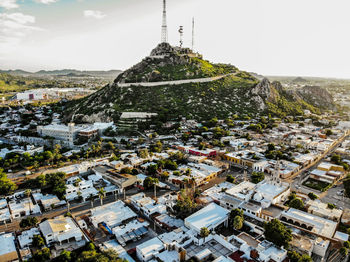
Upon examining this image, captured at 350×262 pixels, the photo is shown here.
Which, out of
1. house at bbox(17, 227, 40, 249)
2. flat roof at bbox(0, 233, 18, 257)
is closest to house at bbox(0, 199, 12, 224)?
flat roof at bbox(0, 233, 18, 257)

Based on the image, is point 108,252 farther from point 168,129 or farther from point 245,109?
point 245,109

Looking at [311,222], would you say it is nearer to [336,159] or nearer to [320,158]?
[336,159]

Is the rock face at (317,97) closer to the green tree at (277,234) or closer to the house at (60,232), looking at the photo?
the green tree at (277,234)

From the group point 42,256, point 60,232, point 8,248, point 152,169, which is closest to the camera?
point 42,256

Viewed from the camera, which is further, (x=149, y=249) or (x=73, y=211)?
(x=73, y=211)

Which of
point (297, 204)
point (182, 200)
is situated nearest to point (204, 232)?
point (182, 200)

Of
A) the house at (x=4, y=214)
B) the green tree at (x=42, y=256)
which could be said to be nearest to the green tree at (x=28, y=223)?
the house at (x=4, y=214)
